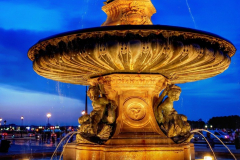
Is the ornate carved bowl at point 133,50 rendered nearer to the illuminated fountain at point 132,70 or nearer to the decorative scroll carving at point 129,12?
the illuminated fountain at point 132,70

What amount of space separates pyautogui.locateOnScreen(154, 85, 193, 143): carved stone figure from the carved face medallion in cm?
38

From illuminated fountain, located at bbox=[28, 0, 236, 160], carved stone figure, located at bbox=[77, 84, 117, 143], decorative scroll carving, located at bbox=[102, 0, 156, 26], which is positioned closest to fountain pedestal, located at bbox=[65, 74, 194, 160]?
illuminated fountain, located at bbox=[28, 0, 236, 160]

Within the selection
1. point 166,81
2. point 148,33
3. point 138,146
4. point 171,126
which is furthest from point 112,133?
point 148,33

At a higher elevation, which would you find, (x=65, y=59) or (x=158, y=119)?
(x=65, y=59)

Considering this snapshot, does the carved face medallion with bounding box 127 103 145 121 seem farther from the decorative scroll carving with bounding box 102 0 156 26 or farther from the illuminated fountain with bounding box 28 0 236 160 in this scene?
the decorative scroll carving with bounding box 102 0 156 26

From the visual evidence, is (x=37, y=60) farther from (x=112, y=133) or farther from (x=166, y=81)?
(x=166, y=81)

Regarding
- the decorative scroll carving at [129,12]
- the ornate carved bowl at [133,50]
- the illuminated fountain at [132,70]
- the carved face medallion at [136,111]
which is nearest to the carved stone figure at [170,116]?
the illuminated fountain at [132,70]

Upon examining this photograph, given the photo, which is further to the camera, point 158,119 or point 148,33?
point 158,119

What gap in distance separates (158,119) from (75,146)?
6.19 ft

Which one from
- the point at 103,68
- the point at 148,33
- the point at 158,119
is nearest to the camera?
the point at 148,33

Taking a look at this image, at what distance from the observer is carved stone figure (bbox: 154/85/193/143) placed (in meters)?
7.01

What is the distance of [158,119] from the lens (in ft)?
23.9

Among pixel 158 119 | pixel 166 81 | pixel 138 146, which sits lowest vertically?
pixel 138 146

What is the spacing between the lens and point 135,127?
6883 mm
